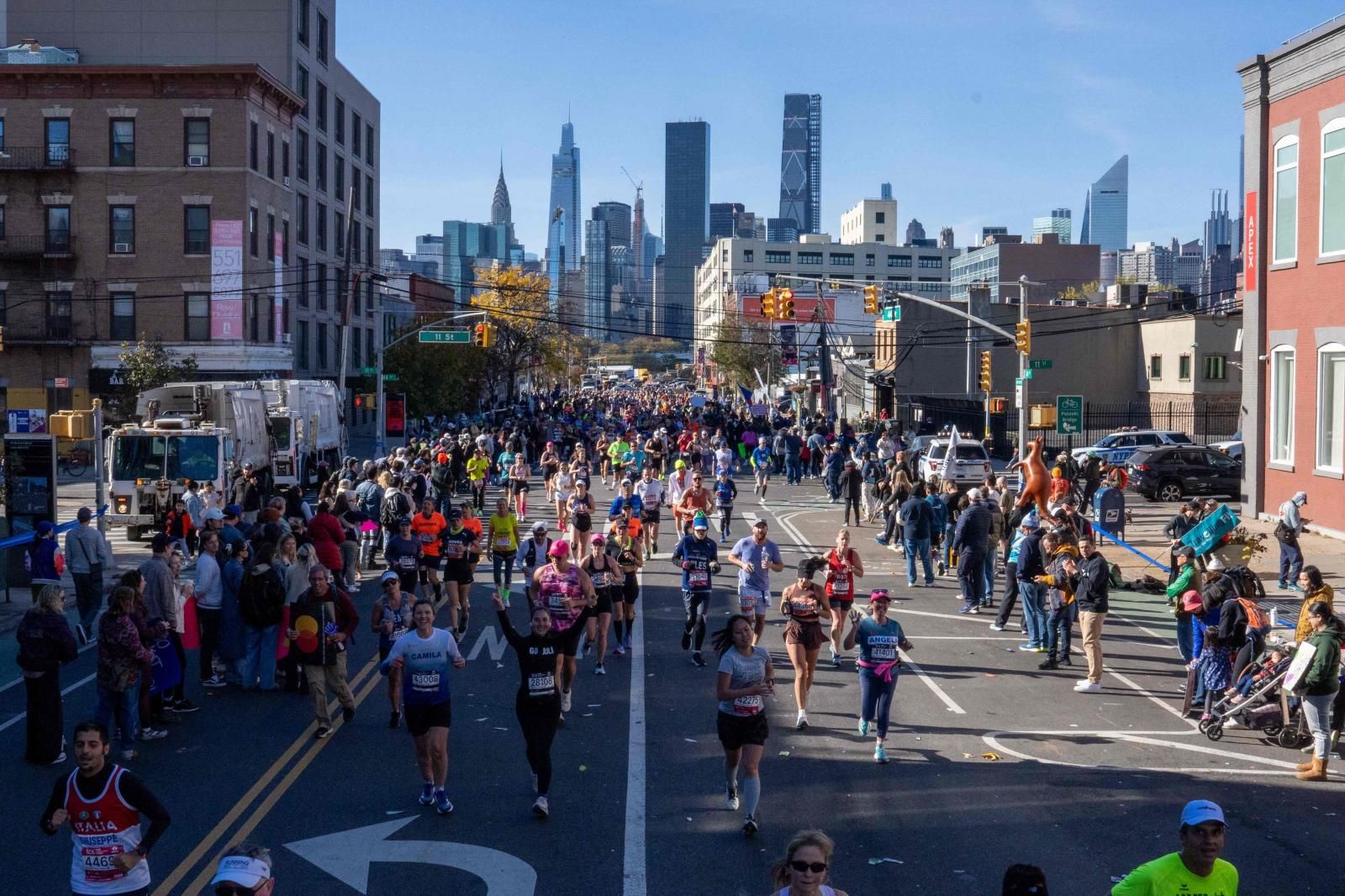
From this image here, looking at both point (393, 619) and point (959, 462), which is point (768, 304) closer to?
point (959, 462)

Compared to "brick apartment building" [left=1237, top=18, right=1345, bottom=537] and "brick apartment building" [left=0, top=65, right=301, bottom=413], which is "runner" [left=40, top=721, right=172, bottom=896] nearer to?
"brick apartment building" [left=1237, top=18, right=1345, bottom=537]

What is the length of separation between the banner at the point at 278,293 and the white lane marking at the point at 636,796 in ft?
141

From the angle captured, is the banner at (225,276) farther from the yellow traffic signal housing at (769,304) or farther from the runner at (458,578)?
the runner at (458,578)

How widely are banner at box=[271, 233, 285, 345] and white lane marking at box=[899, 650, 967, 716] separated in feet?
144

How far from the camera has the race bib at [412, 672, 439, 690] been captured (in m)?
9.88

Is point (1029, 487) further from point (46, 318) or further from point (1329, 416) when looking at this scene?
point (46, 318)

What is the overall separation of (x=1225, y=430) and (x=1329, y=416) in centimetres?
3039

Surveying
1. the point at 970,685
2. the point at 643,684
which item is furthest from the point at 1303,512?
the point at 643,684

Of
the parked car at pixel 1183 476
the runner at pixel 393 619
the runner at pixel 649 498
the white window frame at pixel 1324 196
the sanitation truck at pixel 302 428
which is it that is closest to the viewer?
the runner at pixel 393 619

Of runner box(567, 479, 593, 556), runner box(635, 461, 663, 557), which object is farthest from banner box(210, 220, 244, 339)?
Answer: runner box(567, 479, 593, 556)

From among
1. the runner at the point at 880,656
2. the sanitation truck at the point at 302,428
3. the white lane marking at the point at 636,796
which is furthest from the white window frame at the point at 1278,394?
the sanitation truck at the point at 302,428

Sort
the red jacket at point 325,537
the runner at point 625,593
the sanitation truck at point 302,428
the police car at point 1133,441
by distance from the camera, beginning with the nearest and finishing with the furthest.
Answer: the runner at point 625,593
the red jacket at point 325,537
the sanitation truck at point 302,428
the police car at point 1133,441

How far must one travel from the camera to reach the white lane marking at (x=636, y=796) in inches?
337

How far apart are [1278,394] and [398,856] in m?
25.7
